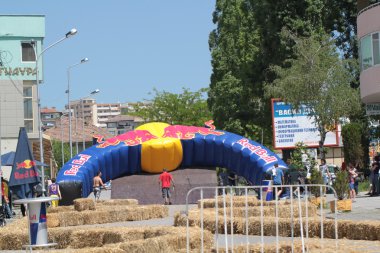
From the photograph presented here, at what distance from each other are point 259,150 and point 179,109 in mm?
65774

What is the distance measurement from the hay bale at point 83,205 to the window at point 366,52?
1580cm

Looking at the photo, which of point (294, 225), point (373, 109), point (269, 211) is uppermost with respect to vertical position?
point (373, 109)

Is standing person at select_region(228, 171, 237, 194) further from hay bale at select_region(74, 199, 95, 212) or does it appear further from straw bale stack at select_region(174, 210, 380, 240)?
straw bale stack at select_region(174, 210, 380, 240)

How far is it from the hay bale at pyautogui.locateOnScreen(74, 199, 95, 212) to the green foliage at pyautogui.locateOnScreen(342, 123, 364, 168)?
3975cm

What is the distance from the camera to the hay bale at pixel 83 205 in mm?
29328

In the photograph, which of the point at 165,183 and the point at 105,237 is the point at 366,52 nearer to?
the point at 165,183

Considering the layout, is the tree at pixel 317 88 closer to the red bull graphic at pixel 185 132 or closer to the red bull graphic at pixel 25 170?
the red bull graphic at pixel 185 132

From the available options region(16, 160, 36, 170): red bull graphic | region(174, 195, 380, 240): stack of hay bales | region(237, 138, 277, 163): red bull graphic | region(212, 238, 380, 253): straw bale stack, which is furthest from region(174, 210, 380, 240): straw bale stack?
region(237, 138, 277, 163): red bull graphic

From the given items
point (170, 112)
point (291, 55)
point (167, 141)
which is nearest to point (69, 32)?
point (167, 141)

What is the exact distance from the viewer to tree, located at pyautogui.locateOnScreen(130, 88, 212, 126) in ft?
353

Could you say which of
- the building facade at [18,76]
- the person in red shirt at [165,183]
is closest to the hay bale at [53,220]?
the person in red shirt at [165,183]

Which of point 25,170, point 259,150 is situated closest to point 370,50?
point 259,150

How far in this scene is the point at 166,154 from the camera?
141 ft

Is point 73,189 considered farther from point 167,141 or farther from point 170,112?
point 170,112
